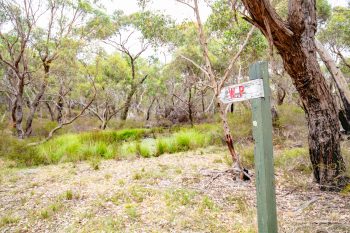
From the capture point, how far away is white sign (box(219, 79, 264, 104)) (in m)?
2.51

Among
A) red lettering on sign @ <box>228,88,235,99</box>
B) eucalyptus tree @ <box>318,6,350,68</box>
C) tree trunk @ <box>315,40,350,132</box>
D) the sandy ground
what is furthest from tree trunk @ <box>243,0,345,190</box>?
eucalyptus tree @ <box>318,6,350,68</box>

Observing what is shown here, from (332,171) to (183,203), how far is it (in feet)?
7.30

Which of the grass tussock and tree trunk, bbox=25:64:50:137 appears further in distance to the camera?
tree trunk, bbox=25:64:50:137

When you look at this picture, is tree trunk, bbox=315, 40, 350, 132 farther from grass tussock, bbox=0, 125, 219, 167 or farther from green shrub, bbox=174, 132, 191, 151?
green shrub, bbox=174, 132, 191, 151

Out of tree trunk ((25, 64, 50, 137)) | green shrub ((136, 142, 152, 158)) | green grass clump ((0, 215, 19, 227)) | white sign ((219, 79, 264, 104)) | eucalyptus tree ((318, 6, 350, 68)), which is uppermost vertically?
eucalyptus tree ((318, 6, 350, 68))

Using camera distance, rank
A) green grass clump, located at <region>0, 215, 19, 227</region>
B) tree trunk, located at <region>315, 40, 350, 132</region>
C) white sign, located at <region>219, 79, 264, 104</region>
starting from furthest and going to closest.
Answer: tree trunk, located at <region>315, 40, 350, 132</region> → green grass clump, located at <region>0, 215, 19, 227</region> → white sign, located at <region>219, 79, 264, 104</region>

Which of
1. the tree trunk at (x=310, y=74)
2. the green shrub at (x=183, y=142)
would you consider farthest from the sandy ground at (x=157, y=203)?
the green shrub at (x=183, y=142)

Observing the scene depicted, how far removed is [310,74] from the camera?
423 centimetres

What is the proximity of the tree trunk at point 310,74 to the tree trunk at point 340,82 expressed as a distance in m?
3.37

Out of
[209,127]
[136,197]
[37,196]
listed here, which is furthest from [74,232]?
[209,127]

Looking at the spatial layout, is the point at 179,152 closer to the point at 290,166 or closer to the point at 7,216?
the point at 290,166

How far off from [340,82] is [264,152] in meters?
6.59

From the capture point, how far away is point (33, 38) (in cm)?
1554

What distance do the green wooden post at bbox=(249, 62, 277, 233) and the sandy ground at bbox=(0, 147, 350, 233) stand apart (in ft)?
3.16
